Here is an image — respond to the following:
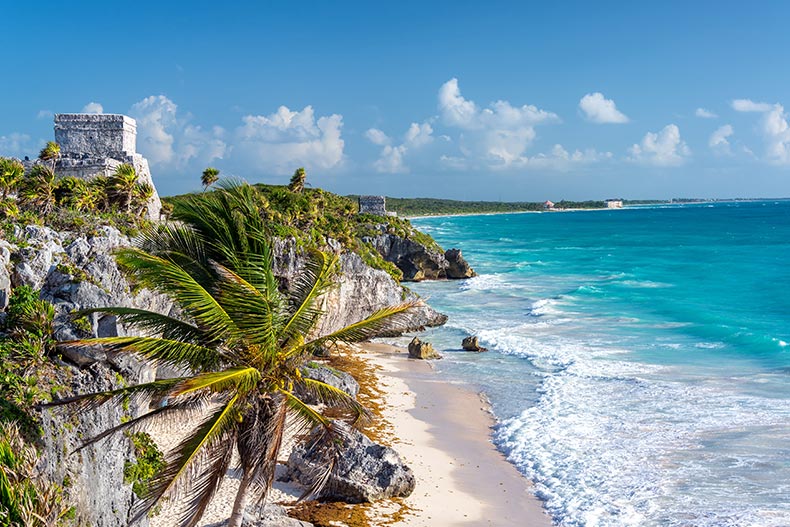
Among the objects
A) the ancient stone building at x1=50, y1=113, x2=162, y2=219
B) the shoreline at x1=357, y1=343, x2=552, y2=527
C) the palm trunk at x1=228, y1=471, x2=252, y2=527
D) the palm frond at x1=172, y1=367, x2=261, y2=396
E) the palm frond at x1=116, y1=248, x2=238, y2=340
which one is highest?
the ancient stone building at x1=50, y1=113, x2=162, y2=219

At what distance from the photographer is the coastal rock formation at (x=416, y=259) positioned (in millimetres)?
53344

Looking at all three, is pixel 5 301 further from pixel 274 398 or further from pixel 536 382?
pixel 536 382

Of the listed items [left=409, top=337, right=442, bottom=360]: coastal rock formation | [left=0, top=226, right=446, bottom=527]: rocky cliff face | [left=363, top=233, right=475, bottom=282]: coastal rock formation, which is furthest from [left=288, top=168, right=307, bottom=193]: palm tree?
[left=0, top=226, right=446, bottom=527]: rocky cliff face

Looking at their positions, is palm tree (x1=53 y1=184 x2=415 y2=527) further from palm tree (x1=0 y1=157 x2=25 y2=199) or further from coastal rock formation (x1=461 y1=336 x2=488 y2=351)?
coastal rock formation (x1=461 y1=336 x2=488 y2=351)

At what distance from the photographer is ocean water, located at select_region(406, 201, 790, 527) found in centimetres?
1419

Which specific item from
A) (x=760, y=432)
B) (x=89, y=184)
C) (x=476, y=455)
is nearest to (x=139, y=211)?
(x=89, y=184)

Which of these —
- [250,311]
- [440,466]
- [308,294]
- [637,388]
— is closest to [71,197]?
[440,466]

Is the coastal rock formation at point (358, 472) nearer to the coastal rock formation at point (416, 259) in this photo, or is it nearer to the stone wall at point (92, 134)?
the stone wall at point (92, 134)

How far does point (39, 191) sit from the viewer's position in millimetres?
20281

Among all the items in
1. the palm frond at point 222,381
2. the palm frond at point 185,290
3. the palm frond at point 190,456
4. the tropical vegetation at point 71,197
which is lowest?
the palm frond at point 190,456

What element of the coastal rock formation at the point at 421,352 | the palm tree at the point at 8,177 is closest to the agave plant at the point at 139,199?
the palm tree at the point at 8,177

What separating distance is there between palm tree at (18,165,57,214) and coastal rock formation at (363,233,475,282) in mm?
32881

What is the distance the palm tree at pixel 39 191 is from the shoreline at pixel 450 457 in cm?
1215

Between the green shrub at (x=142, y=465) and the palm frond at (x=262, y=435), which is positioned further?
the green shrub at (x=142, y=465)
